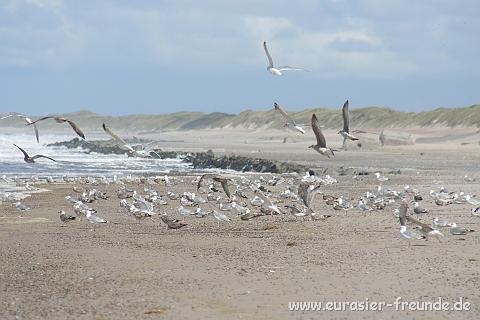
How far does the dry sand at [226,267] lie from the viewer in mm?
8773

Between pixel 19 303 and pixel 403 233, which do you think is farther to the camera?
pixel 403 233

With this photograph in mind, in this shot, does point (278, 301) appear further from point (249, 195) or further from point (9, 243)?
point (249, 195)

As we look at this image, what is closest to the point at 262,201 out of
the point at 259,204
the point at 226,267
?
the point at 259,204

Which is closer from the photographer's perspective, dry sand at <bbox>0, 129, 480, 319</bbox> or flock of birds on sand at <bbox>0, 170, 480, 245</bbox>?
dry sand at <bbox>0, 129, 480, 319</bbox>

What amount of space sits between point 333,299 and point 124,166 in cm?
3235

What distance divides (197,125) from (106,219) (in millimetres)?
138836

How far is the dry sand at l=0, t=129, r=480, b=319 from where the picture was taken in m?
8.77

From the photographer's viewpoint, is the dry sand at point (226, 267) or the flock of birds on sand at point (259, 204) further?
the flock of birds on sand at point (259, 204)

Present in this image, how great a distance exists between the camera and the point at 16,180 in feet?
95.3

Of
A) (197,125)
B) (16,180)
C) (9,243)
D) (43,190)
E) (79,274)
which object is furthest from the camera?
(197,125)

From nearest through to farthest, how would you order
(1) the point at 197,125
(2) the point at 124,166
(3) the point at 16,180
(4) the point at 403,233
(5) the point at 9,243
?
(4) the point at 403,233, (5) the point at 9,243, (3) the point at 16,180, (2) the point at 124,166, (1) the point at 197,125

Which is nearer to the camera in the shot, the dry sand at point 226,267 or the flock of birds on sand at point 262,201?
the dry sand at point 226,267

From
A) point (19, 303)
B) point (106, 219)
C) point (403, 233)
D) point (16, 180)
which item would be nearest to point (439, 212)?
point (403, 233)

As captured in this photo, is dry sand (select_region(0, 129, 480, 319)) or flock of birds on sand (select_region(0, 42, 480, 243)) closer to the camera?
dry sand (select_region(0, 129, 480, 319))
